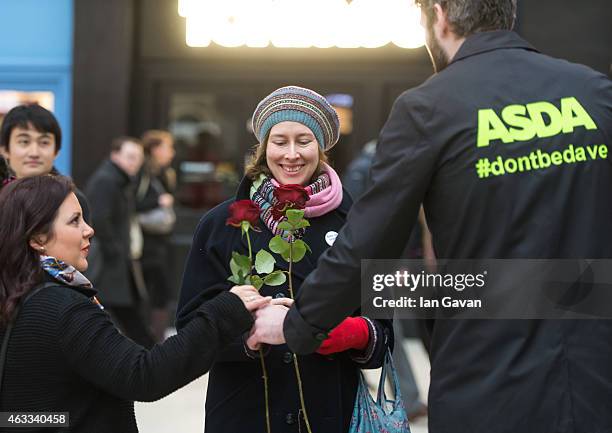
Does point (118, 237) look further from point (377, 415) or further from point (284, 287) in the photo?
point (377, 415)

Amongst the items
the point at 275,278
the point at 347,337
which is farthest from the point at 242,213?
the point at 347,337

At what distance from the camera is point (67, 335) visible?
264cm

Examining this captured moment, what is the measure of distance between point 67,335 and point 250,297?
0.57 m

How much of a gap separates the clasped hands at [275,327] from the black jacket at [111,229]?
450 cm

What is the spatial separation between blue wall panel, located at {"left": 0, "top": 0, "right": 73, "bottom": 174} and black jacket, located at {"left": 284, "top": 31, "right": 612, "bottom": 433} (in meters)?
8.45

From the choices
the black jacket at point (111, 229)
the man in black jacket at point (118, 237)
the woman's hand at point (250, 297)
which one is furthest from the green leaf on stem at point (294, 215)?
the black jacket at point (111, 229)

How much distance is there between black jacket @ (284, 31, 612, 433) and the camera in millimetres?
2379

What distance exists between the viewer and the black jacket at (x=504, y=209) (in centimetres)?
238

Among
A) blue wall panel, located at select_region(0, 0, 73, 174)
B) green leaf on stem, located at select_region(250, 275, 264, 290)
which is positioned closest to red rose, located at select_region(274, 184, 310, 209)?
green leaf on stem, located at select_region(250, 275, 264, 290)

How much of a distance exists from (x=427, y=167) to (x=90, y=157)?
8347mm

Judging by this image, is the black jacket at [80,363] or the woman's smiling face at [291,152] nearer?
the black jacket at [80,363]

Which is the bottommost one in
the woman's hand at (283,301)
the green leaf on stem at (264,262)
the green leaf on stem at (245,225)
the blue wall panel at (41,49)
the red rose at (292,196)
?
the woman's hand at (283,301)

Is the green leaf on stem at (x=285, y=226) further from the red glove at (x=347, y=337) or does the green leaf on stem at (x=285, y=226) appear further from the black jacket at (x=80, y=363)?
the black jacket at (x=80, y=363)

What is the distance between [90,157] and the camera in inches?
408
